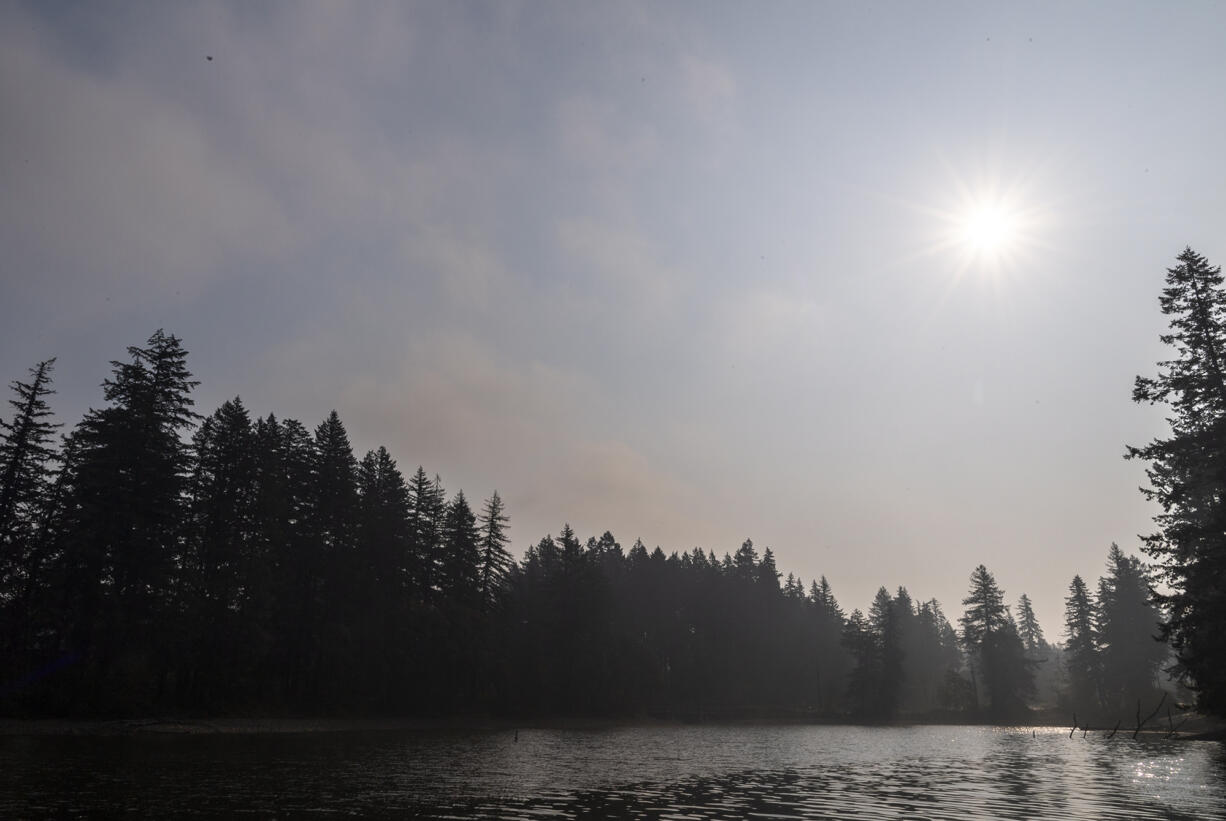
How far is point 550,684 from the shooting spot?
90750 mm

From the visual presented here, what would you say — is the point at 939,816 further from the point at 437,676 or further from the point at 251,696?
the point at 437,676

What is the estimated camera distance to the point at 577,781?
101 ft

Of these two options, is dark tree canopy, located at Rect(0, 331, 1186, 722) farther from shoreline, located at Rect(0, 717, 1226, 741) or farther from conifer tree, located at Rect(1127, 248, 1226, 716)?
conifer tree, located at Rect(1127, 248, 1226, 716)

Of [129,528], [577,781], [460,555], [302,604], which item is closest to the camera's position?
[577,781]

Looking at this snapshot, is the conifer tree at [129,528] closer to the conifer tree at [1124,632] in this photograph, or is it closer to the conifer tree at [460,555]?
the conifer tree at [460,555]

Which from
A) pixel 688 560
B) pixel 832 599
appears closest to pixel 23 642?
pixel 688 560

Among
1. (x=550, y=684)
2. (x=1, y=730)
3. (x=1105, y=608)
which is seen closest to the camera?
(x=1, y=730)

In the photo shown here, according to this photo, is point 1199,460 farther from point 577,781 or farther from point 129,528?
point 129,528

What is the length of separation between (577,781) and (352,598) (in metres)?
45.9

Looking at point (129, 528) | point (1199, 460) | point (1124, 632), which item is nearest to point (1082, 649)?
point (1124, 632)

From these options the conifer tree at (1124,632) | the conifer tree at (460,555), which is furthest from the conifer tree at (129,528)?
the conifer tree at (1124,632)

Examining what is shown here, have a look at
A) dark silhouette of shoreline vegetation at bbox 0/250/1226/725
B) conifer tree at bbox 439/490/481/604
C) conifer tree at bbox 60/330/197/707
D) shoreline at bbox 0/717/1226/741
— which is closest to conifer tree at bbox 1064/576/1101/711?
dark silhouette of shoreline vegetation at bbox 0/250/1226/725

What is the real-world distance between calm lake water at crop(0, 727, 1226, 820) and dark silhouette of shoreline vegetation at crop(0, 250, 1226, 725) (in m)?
8.59

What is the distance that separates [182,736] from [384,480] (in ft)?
119
